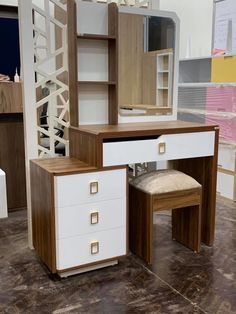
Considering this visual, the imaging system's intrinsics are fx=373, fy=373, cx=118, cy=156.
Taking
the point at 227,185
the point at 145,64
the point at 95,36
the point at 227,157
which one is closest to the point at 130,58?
the point at 145,64

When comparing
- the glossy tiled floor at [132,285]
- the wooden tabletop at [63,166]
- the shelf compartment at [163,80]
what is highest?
the shelf compartment at [163,80]

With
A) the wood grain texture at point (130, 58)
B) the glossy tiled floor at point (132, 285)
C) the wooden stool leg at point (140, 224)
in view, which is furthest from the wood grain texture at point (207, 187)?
the wood grain texture at point (130, 58)

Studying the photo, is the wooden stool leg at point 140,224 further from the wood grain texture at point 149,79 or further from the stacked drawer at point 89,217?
the wood grain texture at point 149,79

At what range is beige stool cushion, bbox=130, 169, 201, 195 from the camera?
2211mm

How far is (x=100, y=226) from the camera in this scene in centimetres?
209

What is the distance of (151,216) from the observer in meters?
2.18

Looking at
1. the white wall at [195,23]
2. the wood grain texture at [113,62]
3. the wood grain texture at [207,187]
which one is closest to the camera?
the wood grain texture at [113,62]

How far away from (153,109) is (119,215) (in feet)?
3.07

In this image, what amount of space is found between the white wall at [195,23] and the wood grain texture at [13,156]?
2.38 m

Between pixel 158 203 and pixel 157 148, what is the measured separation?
1.07 feet

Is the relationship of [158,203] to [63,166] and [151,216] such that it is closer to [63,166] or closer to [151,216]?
[151,216]

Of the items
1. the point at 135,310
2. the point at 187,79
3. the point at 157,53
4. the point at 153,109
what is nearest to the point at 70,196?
the point at 135,310

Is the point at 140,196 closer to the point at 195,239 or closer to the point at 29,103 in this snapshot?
the point at 195,239

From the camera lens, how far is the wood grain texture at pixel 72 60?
7.18 feet
